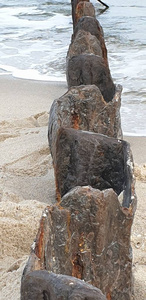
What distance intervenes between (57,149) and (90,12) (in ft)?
12.5

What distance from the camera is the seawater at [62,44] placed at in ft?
21.5

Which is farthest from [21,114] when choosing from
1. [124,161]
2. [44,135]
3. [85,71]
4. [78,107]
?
[124,161]

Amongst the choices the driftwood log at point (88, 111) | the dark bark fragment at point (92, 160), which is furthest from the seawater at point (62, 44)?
the dark bark fragment at point (92, 160)

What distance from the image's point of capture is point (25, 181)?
3760 millimetres

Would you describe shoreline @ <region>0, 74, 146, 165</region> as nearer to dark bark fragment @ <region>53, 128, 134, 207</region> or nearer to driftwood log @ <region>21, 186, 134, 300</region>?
dark bark fragment @ <region>53, 128, 134, 207</region>

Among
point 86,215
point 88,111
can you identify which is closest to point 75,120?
point 88,111

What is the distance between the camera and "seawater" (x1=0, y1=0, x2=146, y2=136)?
21.5ft

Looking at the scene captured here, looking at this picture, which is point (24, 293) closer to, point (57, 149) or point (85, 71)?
point (57, 149)

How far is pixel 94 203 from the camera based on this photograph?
1954 millimetres

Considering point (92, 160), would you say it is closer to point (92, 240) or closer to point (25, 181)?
point (92, 240)

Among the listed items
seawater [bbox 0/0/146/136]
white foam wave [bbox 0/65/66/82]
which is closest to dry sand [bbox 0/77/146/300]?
white foam wave [bbox 0/65/66/82]

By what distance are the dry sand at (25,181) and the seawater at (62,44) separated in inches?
37.1

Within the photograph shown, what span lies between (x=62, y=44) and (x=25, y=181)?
6.60m

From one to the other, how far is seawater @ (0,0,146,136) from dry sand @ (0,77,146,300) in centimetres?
94
